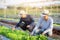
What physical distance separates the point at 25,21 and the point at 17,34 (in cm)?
16

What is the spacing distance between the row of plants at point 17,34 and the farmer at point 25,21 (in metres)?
0.05

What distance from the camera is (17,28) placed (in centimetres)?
213

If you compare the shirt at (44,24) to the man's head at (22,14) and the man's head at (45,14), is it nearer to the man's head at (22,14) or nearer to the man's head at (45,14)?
the man's head at (45,14)

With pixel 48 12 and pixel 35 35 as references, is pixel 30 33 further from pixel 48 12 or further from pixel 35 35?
pixel 48 12

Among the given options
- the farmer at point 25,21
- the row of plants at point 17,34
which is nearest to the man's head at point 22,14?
the farmer at point 25,21

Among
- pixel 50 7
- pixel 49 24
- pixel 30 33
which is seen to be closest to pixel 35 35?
pixel 30 33

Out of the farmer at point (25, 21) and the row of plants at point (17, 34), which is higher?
the farmer at point (25, 21)

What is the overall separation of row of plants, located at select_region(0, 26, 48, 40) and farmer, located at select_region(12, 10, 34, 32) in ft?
0.18

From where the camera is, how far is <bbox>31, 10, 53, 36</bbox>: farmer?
1.97 meters

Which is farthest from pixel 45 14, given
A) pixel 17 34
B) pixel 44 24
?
pixel 17 34

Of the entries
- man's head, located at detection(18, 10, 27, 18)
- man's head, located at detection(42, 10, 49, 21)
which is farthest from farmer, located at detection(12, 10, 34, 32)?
man's head, located at detection(42, 10, 49, 21)

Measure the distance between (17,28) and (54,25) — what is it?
16.3 inches

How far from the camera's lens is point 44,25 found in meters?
1.99

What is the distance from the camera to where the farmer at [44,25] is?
1.97 metres
